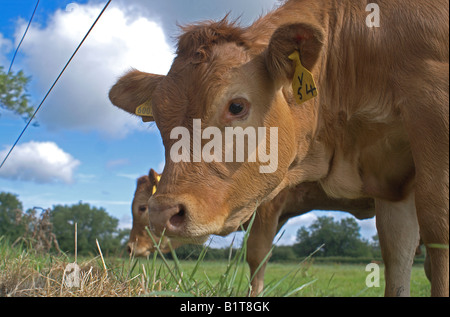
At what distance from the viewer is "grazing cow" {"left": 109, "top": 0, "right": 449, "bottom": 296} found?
2498 mm

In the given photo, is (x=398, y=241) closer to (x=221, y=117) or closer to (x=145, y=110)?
(x=221, y=117)

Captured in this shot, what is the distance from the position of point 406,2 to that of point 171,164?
2.02 m

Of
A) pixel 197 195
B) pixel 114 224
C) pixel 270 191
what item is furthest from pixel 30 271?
pixel 114 224

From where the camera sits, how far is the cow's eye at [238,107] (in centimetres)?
287

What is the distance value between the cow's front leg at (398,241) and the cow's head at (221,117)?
1.43 metres

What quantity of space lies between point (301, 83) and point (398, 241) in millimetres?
1972

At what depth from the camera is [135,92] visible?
402cm

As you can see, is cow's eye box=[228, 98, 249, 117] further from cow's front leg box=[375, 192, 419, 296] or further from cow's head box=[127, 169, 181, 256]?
cow's head box=[127, 169, 181, 256]

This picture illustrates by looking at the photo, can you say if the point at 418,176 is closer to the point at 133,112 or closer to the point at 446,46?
→ the point at 446,46

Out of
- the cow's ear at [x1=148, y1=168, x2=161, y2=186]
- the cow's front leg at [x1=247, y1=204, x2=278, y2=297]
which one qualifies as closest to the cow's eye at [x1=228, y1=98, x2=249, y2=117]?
the cow's front leg at [x1=247, y1=204, x2=278, y2=297]

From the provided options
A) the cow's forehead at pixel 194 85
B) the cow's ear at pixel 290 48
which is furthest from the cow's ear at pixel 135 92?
the cow's ear at pixel 290 48

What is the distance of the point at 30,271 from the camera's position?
7.32 ft

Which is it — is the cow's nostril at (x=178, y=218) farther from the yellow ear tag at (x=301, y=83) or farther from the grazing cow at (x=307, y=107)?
the yellow ear tag at (x=301, y=83)

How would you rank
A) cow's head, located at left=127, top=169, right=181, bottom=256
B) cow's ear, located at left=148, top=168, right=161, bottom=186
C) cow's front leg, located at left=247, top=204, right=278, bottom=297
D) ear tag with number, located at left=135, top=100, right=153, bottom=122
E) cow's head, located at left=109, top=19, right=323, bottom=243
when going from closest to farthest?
cow's head, located at left=109, top=19, right=323, bottom=243 → ear tag with number, located at left=135, top=100, right=153, bottom=122 → cow's front leg, located at left=247, top=204, right=278, bottom=297 → cow's head, located at left=127, top=169, right=181, bottom=256 → cow's ear, located at left=148, top=168, right=161, bottom=186
